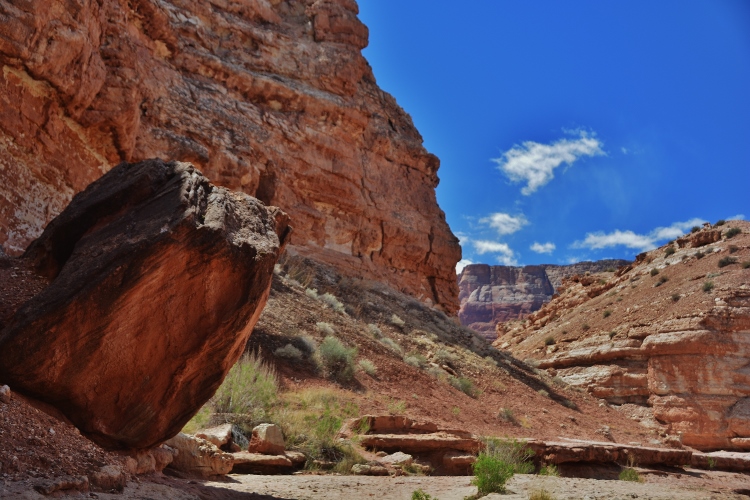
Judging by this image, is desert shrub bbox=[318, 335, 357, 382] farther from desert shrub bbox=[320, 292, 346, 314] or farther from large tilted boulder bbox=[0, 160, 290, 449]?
large tilted boulder bbox=[0, 160, 290, 449]

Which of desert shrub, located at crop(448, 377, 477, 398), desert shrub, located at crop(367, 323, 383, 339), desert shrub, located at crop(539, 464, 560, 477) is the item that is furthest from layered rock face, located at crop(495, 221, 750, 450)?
desert shrub, located at crop(539, 464, 560, 477)

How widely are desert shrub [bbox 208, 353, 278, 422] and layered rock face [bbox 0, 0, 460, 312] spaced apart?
600cm

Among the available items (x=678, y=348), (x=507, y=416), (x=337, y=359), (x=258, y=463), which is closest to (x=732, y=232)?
(x=678, y=348)

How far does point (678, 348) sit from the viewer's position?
2589 cm

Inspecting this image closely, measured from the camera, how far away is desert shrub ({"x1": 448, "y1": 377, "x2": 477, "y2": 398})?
18203 mm

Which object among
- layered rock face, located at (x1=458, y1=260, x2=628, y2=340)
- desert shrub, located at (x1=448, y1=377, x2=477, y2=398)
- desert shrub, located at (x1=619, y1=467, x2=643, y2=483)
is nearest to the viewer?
desert shrub, located at (x1=619, y1=467, x2=643, y2=483)

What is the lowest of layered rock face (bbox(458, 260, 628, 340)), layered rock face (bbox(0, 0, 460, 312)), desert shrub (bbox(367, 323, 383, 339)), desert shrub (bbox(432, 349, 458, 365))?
desert shrub (bbox(432, 349, 458, 365))

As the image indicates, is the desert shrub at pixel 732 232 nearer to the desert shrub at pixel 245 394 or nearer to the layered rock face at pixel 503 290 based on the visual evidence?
the desert shrub at pixel 245 394

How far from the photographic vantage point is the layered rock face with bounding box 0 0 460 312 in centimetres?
1386

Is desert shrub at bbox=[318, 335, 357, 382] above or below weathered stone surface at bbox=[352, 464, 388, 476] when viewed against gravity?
above

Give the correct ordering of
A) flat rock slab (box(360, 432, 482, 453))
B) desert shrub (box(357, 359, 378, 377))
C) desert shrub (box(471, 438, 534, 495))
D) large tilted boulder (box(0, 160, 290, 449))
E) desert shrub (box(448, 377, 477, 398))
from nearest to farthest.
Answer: large tilted boulder (box(0, 160, 290, 449)) < desert shrub (box(471, 438, 534, 495)) < flat rock slab (box(360, 432, 482, 453)) < desert shrub (box(357, 359, 378, 377)) < desert shrub (box(448, 377, 477, 398))

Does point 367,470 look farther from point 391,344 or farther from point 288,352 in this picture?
point 391,344

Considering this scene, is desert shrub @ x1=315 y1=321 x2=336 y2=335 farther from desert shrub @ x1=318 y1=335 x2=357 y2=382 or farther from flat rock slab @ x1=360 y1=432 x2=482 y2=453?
flat rock slab @ x1=360 y1=432 x2=482 y2=453

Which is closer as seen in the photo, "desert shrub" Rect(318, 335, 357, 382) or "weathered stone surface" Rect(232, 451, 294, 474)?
"weathered stone surface" Rect(232, 451, 294, 474)
